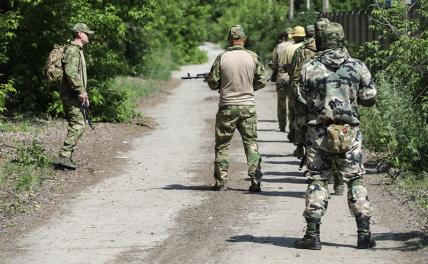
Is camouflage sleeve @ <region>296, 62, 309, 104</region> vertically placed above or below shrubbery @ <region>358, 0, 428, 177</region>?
above

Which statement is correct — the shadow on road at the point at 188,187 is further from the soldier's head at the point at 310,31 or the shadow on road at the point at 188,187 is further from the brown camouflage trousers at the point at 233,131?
the soldier's head at the point at 310,31

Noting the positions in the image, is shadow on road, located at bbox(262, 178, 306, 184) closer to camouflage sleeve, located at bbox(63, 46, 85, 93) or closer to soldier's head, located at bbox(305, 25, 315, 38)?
soldier's head, located at bbox(305, 25, 315, 38)

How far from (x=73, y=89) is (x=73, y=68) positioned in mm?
278

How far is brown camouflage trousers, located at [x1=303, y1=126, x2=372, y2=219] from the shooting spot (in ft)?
25.3

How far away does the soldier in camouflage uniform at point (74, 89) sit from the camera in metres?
12.2

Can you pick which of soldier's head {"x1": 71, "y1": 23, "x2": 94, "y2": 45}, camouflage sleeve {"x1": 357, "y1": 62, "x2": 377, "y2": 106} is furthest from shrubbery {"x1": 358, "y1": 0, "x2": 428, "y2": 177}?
soldier's head {"x1": 71, "y1": 23, "x2": 94, "y2": 45}

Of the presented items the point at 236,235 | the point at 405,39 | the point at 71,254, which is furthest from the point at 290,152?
the point at 71,254

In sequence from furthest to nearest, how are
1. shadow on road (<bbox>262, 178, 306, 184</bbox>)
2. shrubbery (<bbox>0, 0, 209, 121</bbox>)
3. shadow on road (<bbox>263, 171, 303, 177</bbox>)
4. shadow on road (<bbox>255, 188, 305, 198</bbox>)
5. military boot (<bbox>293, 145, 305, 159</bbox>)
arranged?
shrubbery (<bbox>0, 0, 209, 121</bbox>) → military boot (<bbox>293, 145, 305, 159</bbox>) → shadow on road (<bbox>263, 171, 303, 177</bbox>) → shadow on road (<bbox>262, 178, 306, 184</bbox>) → shadow on road (<bbox>255, 188, 305, 198</bbox>)

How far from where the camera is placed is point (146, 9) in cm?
1858

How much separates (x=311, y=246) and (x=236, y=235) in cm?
96

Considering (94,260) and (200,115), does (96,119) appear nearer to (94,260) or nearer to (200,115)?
(200,115)

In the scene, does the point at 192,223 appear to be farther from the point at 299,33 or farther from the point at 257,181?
the point at 299,33

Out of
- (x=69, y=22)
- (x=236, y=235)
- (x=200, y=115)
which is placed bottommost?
(x=200, y=115)

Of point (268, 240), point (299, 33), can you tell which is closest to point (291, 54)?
point (299, 33)
